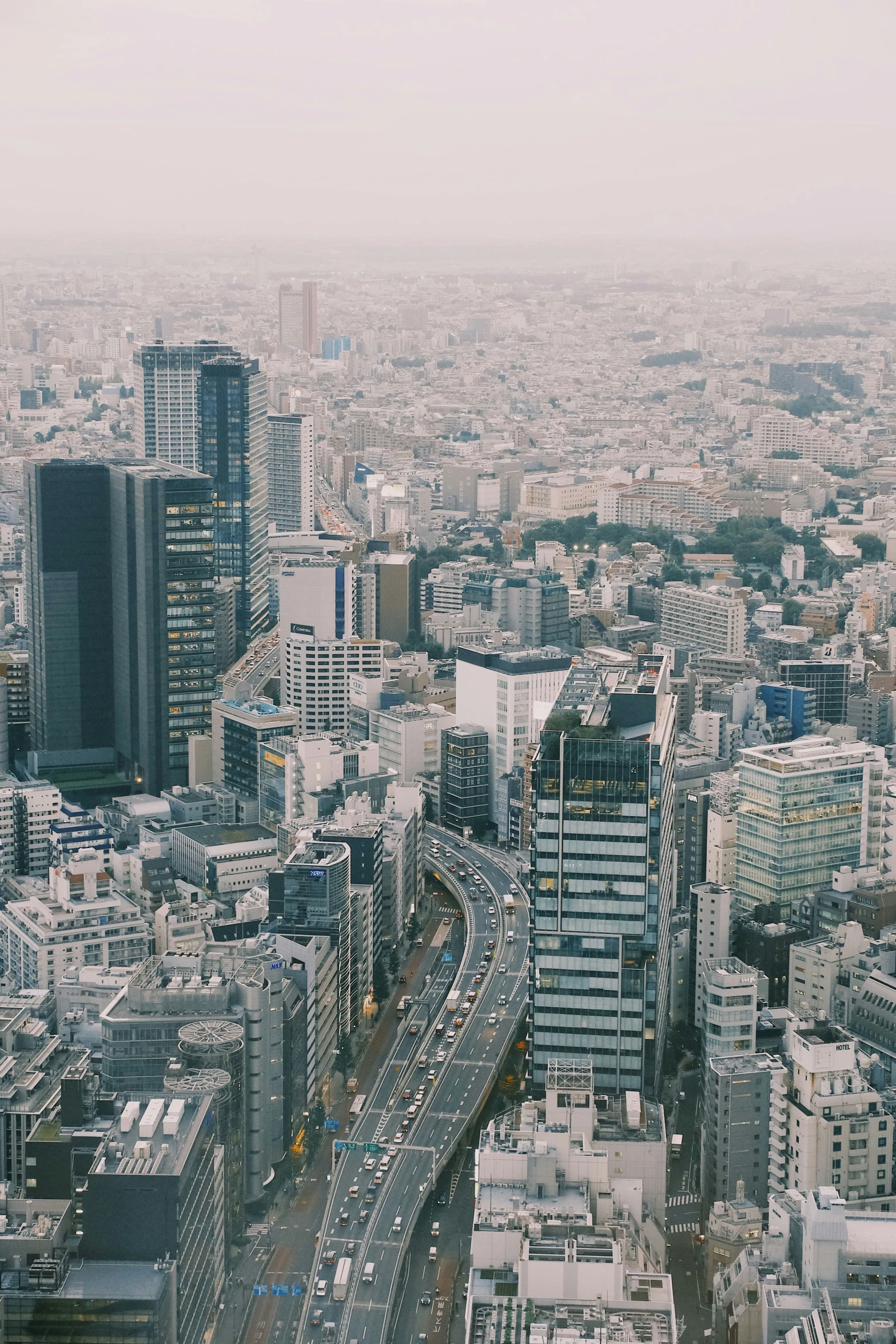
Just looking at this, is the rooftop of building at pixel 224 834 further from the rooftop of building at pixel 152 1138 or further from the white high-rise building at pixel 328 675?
the rooftop of building at pixel 152 1138

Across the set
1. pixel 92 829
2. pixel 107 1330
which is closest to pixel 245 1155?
pixel 107 1330

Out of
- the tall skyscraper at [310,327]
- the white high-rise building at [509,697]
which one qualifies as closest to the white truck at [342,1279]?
the white high-rise building at [509,697]

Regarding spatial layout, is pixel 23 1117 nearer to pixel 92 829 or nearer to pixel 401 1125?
pixel 401 1125

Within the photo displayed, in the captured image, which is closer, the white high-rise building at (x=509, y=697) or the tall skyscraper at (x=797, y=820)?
the tall skyscraper at (x=797, y=820)

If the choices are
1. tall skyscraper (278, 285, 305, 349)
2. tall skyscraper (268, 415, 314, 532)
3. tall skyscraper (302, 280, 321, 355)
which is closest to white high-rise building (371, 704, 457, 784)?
tall skyscraper (268, 415, 314, 532)

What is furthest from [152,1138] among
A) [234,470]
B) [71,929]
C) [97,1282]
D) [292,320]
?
[292,320]

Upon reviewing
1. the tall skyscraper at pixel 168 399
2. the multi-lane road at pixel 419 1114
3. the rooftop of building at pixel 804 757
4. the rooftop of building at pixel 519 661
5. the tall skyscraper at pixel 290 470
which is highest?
the tall skyscraper at pixel 168 399

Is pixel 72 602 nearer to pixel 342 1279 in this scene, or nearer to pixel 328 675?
pixel 328 675
